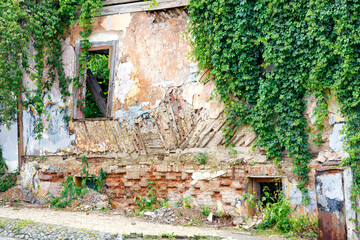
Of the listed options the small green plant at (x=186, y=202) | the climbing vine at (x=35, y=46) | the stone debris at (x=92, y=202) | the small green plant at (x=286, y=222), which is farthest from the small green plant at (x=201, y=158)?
the climbing vine at (x=35, y=46)

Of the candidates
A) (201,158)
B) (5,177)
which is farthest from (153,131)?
(5,177)

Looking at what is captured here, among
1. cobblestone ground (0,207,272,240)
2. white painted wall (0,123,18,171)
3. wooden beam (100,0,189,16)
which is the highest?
wooden beam (100,0,189,16)

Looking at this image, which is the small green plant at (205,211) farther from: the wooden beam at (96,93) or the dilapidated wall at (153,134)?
the wooden beam at (96,93)

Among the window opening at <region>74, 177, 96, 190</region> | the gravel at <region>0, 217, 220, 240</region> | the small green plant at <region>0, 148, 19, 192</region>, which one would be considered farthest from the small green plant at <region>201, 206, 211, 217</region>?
the small green plant at <region>0, 148, 19, 192</region>

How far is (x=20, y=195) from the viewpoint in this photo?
32.5 ft

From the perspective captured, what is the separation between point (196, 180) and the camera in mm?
8594

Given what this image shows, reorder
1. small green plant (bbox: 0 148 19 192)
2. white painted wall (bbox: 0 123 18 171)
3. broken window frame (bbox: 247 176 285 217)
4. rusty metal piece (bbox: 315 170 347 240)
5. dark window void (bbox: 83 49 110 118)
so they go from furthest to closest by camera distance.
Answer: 1. dark window void (bbox: 83 49 110 118)
2. white painted wall (bbox: 0 123 18 171)
3. small green plant (bbox: 0 148 19 192)
4. broken window frame (bbox: 247 176 285 217)
5. rusty metal piece (bbox: 315 170 347 240)

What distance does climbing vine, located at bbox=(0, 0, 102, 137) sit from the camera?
943 centimetres

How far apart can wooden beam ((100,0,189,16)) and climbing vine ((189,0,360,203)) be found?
59 centimetres

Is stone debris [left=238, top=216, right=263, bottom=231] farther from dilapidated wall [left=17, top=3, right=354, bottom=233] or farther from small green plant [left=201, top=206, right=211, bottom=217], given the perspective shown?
small green plant [left=201, top=206, right=211, bottom=217]

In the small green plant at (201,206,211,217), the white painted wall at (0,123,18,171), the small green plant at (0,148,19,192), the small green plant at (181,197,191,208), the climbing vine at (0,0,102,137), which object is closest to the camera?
the small green plant at (201,206,211,217)

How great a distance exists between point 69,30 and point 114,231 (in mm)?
5855

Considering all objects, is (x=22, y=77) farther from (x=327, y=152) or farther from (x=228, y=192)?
(x=327, y=152)

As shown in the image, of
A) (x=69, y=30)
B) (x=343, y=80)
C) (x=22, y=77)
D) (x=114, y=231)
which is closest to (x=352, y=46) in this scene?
(x=343, y=80)
